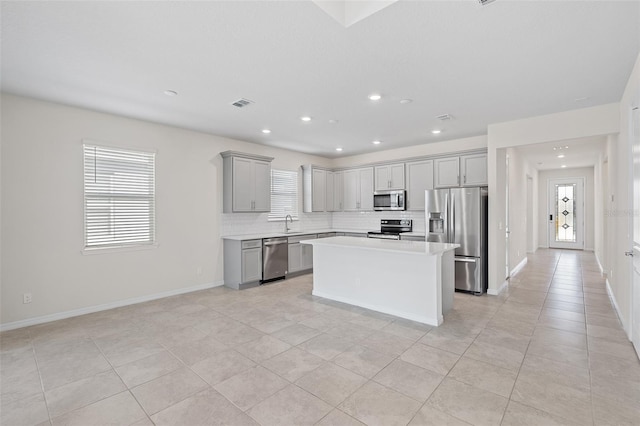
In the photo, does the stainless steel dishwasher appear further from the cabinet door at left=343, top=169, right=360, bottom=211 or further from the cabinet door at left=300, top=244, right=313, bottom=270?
the cabinet door at left=343, top=169, right=360, bottom=211

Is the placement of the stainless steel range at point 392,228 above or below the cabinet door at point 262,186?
below

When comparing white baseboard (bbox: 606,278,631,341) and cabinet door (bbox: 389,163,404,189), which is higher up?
cabinet door (bbox: 389,163,404,189)

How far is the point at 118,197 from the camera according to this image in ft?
15.1

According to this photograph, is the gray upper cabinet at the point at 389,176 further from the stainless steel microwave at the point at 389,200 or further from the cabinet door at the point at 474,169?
the cabinet door at the point at 474,169

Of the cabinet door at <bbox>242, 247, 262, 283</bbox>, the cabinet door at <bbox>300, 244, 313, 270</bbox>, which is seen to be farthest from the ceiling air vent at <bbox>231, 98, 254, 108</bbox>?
the cabinet door at <bbox>300, 244, 313, 270</bbox>

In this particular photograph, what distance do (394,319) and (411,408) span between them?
1785 mm

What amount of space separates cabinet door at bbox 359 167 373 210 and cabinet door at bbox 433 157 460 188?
1.53 meters

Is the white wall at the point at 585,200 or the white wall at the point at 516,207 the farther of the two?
the white wall at the point at 585,200

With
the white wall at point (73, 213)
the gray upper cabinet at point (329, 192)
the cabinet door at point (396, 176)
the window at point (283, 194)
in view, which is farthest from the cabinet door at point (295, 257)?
the cabinet door at point (396, 176)

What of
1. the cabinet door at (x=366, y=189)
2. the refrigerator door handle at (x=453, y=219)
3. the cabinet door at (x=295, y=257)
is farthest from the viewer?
the cabinet door at (x=366, y=189)

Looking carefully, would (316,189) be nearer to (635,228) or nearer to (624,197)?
(624,197)

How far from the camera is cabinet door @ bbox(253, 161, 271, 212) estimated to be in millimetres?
Answer: 6094

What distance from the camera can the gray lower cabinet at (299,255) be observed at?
639cm

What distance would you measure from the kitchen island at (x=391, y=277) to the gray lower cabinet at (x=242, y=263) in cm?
131
